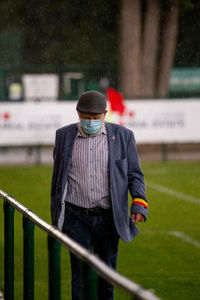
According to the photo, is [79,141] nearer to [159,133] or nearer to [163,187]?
[163,187]

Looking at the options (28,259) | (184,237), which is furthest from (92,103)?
(184,237)

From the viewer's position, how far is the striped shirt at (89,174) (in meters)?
5.20

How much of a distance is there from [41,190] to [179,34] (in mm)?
22366

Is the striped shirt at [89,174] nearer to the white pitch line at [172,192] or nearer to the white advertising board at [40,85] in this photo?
the white pitch line at [172,192]

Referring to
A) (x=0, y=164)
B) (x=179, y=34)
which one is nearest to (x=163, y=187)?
(x=0, y=164)

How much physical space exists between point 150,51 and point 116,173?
20251 millimetres

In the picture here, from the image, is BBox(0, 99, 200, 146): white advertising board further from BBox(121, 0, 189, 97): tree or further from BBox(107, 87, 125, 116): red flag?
BBox(121, 0, 189, 97): tree

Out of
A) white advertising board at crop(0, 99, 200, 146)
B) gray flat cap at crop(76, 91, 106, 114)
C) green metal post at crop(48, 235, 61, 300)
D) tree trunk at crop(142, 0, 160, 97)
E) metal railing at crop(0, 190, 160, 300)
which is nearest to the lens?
metal railing at crop(0, 190, 160, 300)

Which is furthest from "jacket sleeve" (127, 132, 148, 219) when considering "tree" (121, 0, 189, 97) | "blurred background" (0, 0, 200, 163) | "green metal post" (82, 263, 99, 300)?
"tree" (121, 0, 189, 97)

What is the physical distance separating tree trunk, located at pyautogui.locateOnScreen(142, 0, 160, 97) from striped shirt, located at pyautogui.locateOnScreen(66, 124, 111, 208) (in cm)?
1944

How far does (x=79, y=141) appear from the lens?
209 inches

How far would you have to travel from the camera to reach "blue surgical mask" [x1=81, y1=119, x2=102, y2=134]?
17.0ft

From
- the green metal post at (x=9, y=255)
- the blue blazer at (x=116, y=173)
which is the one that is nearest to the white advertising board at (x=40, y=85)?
the blue blazer at (x=116, y=173)

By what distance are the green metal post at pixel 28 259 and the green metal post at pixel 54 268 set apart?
0.66 metres
